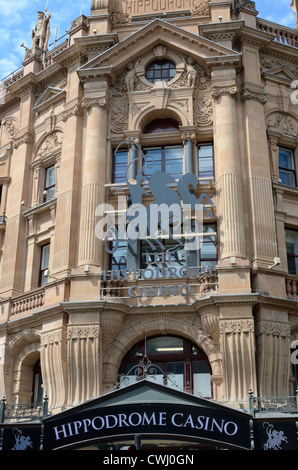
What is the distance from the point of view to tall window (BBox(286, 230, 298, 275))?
24.4m

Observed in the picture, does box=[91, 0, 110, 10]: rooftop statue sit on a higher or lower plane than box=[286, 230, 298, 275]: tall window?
higher

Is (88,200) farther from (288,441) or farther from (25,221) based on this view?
(288,441)

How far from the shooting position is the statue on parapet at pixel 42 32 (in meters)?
Result: 31.3

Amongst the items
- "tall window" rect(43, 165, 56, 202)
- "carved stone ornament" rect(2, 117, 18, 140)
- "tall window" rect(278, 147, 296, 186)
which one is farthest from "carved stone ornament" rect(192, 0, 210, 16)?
"carved stone ornament" rect(2, 117, 18, 140)

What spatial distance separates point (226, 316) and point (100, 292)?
4.77m

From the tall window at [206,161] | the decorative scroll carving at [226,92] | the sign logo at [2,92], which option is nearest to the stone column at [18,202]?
the sign logo at [2,92]

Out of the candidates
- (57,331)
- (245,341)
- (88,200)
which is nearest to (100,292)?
(57,331)

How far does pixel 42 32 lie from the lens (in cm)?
3139

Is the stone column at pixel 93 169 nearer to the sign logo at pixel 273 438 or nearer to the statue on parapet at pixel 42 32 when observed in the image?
the statue on parapet at pixel 42 32

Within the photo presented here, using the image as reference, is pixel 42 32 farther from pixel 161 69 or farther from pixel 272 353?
pixel 272 353

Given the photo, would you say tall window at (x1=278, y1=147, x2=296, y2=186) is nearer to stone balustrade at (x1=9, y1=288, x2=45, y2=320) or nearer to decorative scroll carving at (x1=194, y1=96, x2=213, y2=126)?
decorative scroll carving at (x1=194, y1=96, x2=213, y2=126)

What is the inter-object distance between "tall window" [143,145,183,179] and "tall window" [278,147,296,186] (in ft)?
14.7

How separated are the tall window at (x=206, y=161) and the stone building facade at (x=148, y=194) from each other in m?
0.07

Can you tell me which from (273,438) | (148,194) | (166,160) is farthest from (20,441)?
(166,160)
